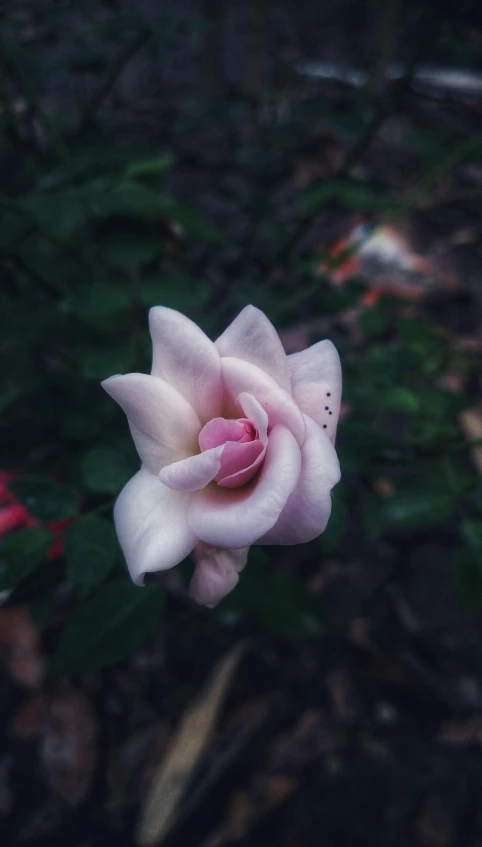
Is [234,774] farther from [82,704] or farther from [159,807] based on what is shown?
[82,704]

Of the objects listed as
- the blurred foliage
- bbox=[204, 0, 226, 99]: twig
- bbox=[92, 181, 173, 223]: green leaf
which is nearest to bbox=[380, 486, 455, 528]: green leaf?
the blurred foliage

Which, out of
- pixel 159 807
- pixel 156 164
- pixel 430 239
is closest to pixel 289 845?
pixel 159 807

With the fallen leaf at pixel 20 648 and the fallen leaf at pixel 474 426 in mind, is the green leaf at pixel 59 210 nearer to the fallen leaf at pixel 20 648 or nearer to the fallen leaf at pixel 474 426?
the fallen leaf at pixel 20 648

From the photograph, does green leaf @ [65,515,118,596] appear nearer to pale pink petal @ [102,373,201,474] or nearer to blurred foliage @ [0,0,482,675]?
blurred foliage @ [0,0,482,675]

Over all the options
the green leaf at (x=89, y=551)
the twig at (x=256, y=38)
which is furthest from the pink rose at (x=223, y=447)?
the twig at (x=256, y=38)

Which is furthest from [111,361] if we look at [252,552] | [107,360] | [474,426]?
[474,426]

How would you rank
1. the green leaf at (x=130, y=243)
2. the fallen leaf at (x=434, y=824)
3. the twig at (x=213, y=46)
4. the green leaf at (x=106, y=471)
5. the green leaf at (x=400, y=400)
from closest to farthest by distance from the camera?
the green leaf at (x=106, y=471) → the green leaf at (x=400, y=400) → the green leaf at (x=130, y=243) → the fallen leaf at (x=434, y=824) → the twig at (x=213, y=46)

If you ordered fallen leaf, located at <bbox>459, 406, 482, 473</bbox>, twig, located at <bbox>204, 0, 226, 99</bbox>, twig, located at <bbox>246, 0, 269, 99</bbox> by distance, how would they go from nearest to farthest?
fallen leaf, located at <bbox>459, 406, 482, 473</bbox>
twig, located at <bbox>246, 0, 269, 99</bbox>
twig, located at <bbox>204, 0, 226, 99</bbox>
